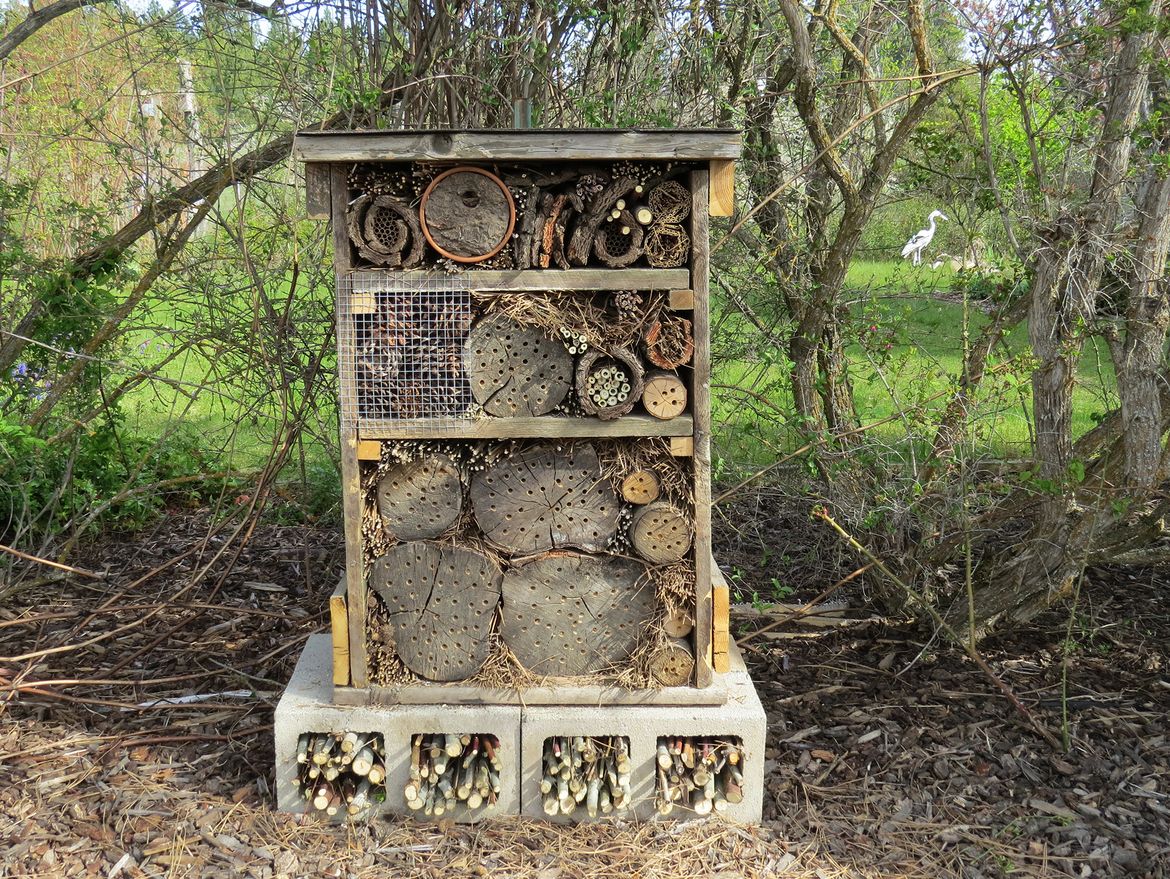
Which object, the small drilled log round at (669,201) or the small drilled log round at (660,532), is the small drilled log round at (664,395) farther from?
Result: the small drilled log round at (669,201)

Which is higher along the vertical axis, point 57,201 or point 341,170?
point 57,201

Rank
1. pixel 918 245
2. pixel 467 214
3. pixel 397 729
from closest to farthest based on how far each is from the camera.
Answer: pixel 467 214 → pixel 397 729 → pixel 918 245

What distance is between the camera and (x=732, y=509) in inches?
236

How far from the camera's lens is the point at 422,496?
3.31 m

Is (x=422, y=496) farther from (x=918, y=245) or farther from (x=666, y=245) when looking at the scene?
(x=918, y=245)

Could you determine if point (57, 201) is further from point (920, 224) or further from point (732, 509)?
point (920, 224)

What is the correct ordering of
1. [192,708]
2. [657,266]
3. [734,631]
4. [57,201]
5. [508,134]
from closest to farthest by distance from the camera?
[508,134] < [657,266] < [192,708] < [734,631] < [57,201]

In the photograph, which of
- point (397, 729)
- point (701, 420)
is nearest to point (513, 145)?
point (701, 420)

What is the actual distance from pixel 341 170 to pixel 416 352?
2.05 ft

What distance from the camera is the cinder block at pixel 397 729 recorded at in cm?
333

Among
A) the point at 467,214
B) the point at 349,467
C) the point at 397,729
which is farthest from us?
the point at 397,729

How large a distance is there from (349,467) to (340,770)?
3.49ft

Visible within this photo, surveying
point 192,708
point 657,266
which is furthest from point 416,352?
point 192,708

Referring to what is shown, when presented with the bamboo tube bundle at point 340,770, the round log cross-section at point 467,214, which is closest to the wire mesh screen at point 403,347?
the round log cross-section at point 467,214
